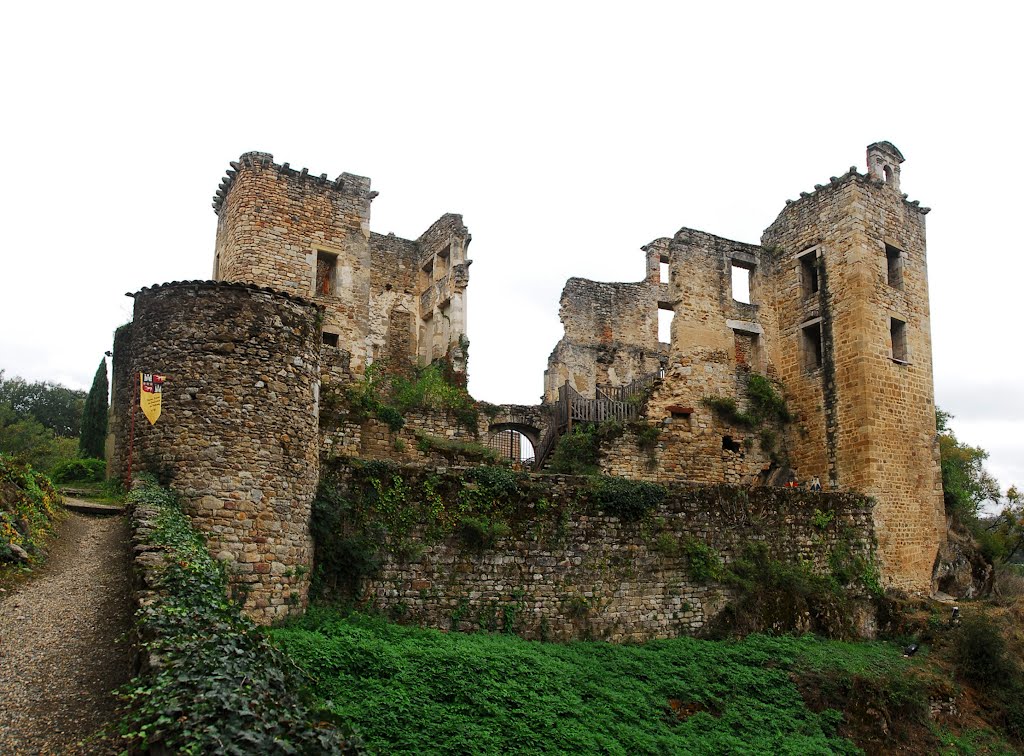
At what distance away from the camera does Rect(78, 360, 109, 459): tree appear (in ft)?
60.4

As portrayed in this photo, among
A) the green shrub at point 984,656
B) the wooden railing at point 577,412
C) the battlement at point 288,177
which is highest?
the battlement at point 288,177

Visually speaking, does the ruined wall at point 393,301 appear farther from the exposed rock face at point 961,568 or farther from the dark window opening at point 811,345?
the exposed rock face at point 961,568

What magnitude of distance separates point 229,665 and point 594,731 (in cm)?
585

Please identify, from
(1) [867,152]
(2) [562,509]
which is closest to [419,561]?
(2) [562,509]

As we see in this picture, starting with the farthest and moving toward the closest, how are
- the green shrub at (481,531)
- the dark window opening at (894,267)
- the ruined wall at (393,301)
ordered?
the ruined wall at (393,301) → the dark window opening at (894,267) → the green shrub at (481,531)

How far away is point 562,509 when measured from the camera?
14133mm

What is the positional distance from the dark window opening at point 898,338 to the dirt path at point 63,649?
20619mm

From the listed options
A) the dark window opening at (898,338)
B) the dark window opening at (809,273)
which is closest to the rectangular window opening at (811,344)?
the dark window opening at (809,273)

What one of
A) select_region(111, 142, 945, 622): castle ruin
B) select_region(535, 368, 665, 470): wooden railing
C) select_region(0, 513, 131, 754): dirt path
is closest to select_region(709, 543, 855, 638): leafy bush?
select_region(111, 142, 945, 622): castle ruin

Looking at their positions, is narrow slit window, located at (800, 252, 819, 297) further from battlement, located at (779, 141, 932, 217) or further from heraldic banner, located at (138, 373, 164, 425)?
heraldic banner, located at (138, 373, 164, 425)

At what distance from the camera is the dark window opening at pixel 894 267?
898 inches

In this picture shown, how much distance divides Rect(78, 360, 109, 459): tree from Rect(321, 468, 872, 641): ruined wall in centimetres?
955

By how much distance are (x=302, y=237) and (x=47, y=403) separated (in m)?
31.2

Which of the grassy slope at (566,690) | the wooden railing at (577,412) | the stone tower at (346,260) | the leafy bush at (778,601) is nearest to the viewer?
the grassy slope at (566,690)
